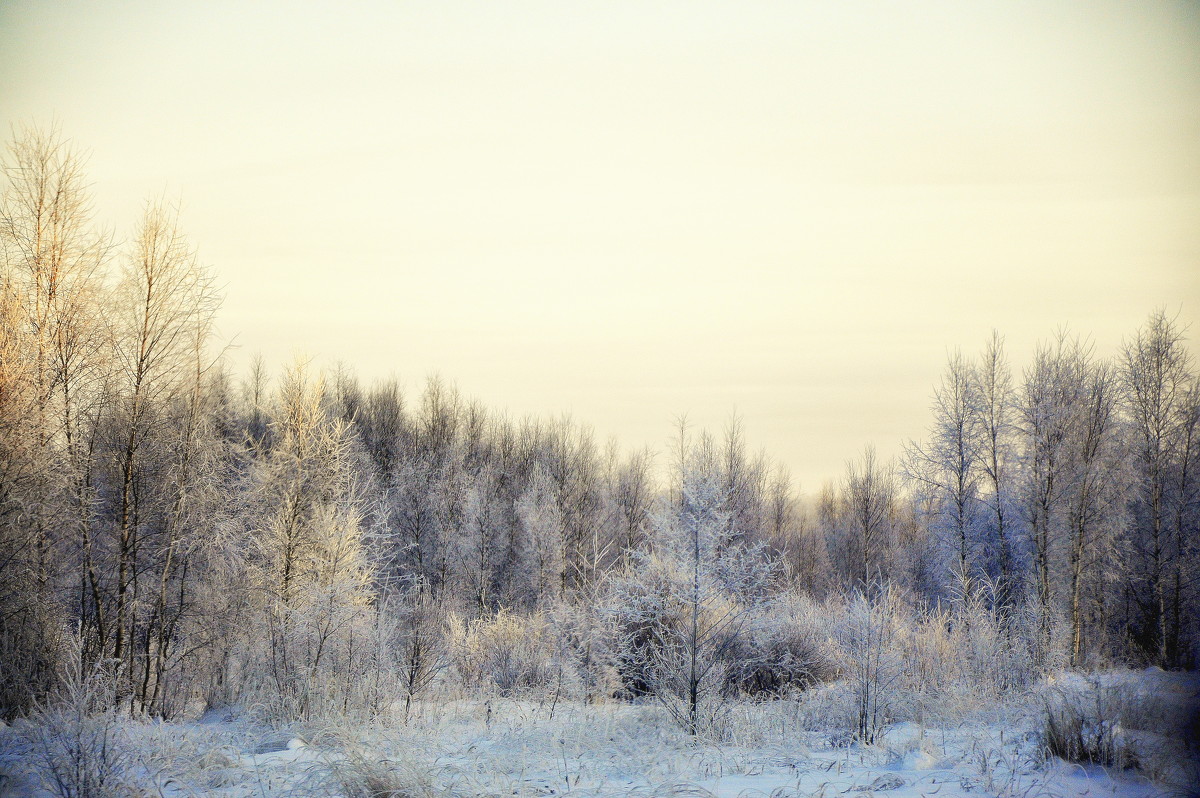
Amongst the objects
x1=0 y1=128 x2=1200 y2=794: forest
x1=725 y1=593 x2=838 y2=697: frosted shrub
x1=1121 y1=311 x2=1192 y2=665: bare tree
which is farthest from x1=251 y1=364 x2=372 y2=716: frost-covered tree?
x1=1121 y1=311 x2=1192 y2=665: bare tree

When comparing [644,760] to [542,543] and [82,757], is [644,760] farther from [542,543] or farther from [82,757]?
[542,543]

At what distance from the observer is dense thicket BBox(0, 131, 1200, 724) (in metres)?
11.6

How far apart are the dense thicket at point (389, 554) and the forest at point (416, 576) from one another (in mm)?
68

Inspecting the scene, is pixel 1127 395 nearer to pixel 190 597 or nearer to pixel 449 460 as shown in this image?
pixel 190 597

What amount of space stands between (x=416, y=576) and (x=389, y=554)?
5.29 ft

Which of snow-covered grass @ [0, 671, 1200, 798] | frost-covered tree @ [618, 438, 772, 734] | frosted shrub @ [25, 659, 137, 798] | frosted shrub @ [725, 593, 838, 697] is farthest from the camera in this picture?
frosted shrub @ [725, 593, 838, 697]

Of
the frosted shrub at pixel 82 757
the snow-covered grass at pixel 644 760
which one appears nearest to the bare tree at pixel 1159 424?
the snow-covered grass at pixel 644 760

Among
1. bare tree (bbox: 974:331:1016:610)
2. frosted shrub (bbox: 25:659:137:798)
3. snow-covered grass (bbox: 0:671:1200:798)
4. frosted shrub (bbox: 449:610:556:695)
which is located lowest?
frosted shrub (bbox: 449:610:556:695)

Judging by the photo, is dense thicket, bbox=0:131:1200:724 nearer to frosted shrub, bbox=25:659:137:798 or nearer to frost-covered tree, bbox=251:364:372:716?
frost-covered tree, bbox=251:364:372:716

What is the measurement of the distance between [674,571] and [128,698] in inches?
351

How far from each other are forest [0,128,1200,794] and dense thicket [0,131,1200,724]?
0.22ft

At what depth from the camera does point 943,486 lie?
2809 centimetres

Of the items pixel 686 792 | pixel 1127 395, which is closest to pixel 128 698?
pixel 686 792

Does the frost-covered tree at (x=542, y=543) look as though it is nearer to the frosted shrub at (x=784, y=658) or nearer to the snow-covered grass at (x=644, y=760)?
the frosted shrub at (x=784, y=658)
